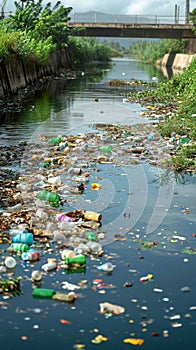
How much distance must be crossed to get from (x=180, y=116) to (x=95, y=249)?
9.68 metres

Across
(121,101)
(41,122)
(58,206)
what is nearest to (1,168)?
(58,206)

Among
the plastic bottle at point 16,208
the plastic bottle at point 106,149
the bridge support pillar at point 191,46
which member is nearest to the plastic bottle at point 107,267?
the plastic bottle at point 16,208

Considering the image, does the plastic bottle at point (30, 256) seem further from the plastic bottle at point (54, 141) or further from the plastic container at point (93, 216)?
the plastic bottle at point (54, 141)

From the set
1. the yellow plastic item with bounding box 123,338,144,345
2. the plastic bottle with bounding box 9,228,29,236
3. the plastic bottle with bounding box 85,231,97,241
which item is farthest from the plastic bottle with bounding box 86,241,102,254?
the yellow plastic item with bounding box 123,338,144,345

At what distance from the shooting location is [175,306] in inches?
192

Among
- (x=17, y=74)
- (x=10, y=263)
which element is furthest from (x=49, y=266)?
(x=17, y=74)

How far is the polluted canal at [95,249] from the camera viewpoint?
451cm

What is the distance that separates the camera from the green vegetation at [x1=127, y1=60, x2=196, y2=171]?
10.3 metres

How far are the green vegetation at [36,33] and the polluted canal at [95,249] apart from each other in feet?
42.3

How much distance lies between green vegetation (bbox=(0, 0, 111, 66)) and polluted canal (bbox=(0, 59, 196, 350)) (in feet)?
42.3

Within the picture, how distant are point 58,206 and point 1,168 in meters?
2.31

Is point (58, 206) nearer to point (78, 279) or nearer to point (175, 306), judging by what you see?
point (78, 279)

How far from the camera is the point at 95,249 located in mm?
5984

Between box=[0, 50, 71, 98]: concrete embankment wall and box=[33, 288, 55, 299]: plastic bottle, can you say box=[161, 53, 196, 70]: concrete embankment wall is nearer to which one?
box=[0, 50, 71, 98]: concrete embankment wall
